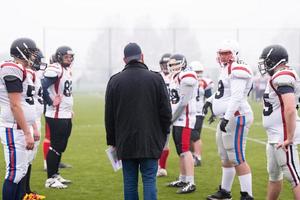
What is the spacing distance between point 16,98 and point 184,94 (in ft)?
8.32

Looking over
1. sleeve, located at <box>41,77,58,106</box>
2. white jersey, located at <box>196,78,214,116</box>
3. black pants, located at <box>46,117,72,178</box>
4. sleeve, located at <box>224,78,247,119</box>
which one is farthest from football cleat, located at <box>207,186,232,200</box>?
white jersey, located at <box>196,78,214,116</box>

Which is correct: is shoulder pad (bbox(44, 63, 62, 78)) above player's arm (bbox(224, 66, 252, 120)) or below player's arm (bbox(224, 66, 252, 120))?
above

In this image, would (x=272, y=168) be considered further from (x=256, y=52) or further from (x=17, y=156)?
(x=256, y=52)

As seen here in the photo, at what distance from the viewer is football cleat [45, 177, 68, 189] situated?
7559 mm

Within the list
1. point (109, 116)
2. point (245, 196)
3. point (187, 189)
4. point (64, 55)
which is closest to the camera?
point (109, 116)

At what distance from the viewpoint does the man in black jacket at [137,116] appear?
5062 mm

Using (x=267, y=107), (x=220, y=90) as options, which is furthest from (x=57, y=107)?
(x=267, y=107)

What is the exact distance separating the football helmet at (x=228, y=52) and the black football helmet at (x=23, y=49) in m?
2.32

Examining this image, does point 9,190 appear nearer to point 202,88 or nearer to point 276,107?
point 276,107

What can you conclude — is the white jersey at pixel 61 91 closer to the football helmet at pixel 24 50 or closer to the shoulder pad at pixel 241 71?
the football helmet at pixel 24 50

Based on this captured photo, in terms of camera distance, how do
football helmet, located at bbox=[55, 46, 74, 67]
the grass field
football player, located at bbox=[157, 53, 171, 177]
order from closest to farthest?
the grass field, football helmet, located at bbox=[55, 46, 74, 67], football player, located at bbox=[157, 53, 171, 177]

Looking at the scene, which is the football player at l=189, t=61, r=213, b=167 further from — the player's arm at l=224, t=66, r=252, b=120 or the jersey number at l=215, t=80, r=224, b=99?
the player's arm at l=224, t=66, r=252, b=120

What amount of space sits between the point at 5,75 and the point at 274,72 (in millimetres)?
2812

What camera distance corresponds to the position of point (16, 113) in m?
5.35
